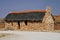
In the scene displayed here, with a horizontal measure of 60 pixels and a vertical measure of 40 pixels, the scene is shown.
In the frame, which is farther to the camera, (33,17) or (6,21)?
(6,21)

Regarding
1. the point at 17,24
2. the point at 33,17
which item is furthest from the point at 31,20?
the point at 17,24

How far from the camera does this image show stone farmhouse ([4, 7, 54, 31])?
1722 inches

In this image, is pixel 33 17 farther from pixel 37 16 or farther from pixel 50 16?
pixel 50 16

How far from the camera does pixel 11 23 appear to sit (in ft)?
156

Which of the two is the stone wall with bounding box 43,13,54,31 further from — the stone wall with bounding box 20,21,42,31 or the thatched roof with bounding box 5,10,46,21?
the stone wall with bounding box 20,21,42,31

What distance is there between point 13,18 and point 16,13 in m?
1.80

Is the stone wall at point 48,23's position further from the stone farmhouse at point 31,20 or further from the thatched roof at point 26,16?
the thatched roof at point 26,16

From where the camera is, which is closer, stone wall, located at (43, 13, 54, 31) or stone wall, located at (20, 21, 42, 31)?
stone wall, located at (43, 13, 54, 31)

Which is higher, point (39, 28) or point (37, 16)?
point (37, 16)

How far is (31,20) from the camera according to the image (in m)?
45.1

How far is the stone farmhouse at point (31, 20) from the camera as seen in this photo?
43.8 metres

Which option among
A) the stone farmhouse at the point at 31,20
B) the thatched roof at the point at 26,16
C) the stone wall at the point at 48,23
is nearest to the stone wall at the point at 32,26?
the stone farmhouse at the point at 31,20

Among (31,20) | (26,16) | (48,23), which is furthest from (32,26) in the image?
(48,23)

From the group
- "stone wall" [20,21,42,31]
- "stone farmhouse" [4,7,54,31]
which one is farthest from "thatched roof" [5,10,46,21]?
"stone wall" [20,21,42,31]
